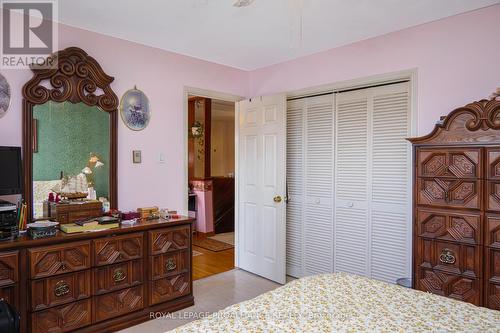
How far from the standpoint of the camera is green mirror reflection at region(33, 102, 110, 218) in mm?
2754

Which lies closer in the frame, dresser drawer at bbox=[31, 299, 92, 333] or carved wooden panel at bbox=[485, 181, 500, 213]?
carved wooden panel at bbox=[485, 181, 500, 213]

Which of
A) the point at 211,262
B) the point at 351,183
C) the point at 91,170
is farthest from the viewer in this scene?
the point at 211,262

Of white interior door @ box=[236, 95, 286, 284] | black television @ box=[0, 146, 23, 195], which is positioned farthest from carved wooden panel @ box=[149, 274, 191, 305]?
black television @ box=[0, 146, 23, 195]

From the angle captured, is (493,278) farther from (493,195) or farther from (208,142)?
(208,142)

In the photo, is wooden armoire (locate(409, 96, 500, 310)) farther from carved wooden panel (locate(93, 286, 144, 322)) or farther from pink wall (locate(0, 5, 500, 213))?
carved wooden panel (locate(93, 286, 144, 322))

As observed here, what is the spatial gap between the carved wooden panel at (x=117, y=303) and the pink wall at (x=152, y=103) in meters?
0.84

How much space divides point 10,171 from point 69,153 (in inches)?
→ 21.9

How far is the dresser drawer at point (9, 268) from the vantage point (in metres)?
2.17

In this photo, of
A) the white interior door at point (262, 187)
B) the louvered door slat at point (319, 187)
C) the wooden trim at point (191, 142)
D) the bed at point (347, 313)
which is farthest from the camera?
the wooden trim at point (191, 142)

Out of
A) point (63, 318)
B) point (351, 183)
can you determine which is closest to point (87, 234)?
point (63, 318)

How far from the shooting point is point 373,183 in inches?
129

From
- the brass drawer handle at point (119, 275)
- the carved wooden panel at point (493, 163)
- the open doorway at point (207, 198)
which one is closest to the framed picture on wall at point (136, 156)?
the brass drawer handle at point (119, 275)

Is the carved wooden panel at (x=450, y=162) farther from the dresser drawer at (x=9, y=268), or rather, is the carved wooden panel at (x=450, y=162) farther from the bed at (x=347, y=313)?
the dresser drawer at (x=9, y=268)

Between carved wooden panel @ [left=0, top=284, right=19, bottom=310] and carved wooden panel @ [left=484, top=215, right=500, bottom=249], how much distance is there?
3.19m
